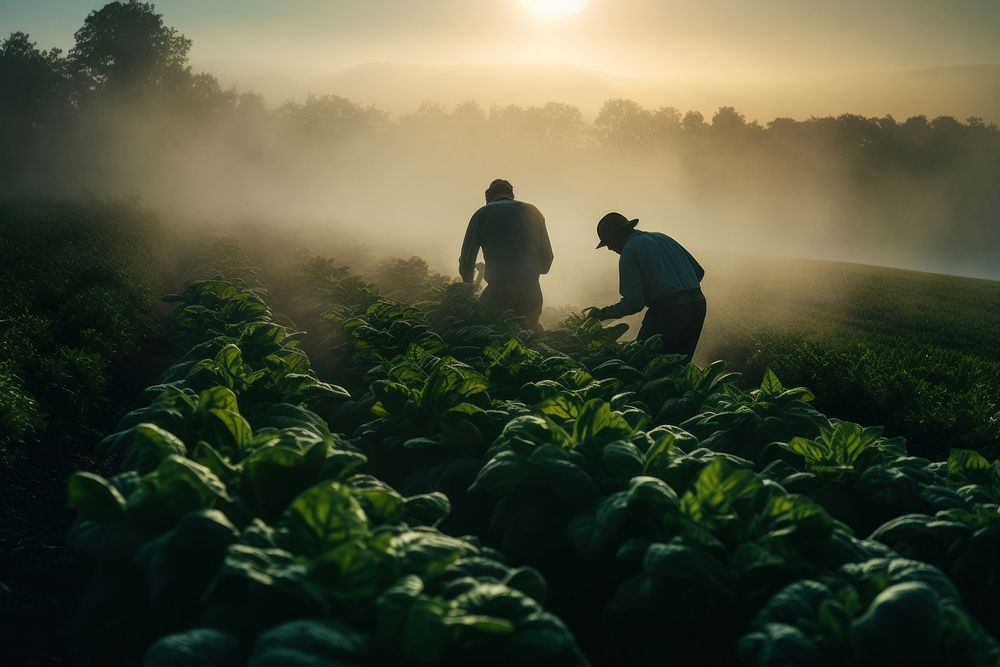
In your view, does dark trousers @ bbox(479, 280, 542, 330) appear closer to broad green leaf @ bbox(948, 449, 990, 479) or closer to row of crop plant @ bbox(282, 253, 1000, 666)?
row of crop plant @ bbox(282, 253, 1000, 666)

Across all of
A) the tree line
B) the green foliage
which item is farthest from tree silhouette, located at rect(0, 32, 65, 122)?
the green foliage

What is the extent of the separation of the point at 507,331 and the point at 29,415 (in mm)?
3413

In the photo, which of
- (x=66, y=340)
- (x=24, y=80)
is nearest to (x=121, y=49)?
(x=24, y=80)

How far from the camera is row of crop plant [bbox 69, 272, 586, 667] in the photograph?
1.76 m

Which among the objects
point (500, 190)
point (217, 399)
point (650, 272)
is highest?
point (500, 190)

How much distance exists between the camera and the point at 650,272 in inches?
266

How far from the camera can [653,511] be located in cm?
255

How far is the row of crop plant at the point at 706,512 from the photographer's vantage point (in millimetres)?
1977

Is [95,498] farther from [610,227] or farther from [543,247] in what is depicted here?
[543,247]

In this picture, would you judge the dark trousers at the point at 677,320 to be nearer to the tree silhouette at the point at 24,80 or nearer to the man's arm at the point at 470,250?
the man's arm at the point at 470,250

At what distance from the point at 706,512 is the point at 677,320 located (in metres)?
4.51

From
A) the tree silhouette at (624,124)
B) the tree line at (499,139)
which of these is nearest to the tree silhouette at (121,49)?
the tree line at (499,139)

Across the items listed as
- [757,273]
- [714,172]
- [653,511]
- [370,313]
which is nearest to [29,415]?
[370,313]

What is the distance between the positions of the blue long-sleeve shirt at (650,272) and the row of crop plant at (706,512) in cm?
214
